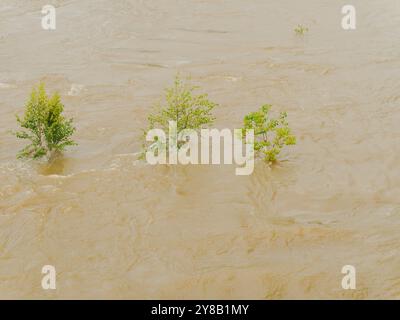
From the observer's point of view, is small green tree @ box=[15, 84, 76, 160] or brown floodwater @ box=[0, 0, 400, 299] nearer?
brown floodwater @ box=[0, 0, 400, 299]

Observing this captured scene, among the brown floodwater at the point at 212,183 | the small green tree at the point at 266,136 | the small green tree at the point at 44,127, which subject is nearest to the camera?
the brown floodwater at the point at 212,183

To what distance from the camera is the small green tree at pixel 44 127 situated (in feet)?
25.5

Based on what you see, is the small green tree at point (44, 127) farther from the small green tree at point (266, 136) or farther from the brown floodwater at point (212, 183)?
the small green tree at point (266, 136)

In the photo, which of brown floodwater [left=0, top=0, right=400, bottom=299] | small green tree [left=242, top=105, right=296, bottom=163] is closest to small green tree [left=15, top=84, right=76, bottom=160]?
brown floodwater [left=0, top=0, right=400, bottom=299]

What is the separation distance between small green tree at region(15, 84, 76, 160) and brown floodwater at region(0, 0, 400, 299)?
0.80 ft

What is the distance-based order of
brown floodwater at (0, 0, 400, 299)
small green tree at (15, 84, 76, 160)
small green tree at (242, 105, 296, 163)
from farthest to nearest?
small green tree at (15, 84, 76, 160)
small green tree at (242, 105, 296, 163)
brown floodwater at (0, 0, 400, 299)

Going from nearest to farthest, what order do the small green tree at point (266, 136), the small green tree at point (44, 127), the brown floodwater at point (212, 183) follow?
1. the brown floodwater at point (212, 183)
2. the small green tree at point (266, 136)
3. the small green tree at point (44, 127)

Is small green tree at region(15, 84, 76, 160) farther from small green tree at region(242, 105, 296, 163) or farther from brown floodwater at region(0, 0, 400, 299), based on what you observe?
small green tree at region(242, 105, 296, 163)

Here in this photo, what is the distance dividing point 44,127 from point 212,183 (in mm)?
2674

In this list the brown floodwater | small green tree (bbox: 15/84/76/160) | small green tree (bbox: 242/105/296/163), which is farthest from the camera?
small green tree (bbox: 15/84/76/160)

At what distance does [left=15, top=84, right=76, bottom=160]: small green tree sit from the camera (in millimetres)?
7766

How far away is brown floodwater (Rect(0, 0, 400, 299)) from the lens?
228 inches

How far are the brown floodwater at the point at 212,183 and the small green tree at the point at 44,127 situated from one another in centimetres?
24

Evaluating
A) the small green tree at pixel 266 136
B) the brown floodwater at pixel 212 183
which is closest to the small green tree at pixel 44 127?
the brown floodwater at pixel 212 183
